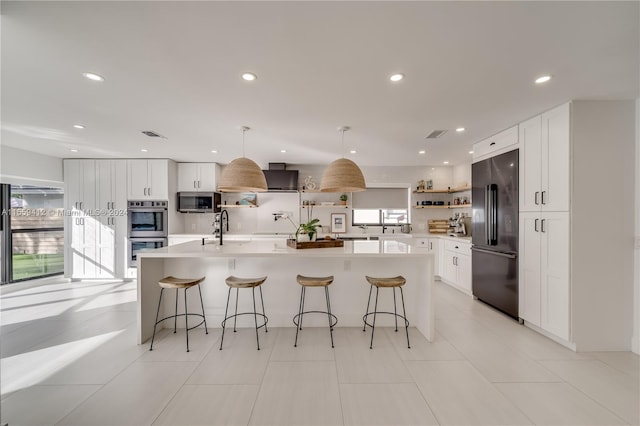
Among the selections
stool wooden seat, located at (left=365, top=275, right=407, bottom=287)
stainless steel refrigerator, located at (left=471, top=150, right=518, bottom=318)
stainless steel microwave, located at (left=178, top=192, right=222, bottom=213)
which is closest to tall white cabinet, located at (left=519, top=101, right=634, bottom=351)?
stainless steel refrigerator, located at (left=471, top=150, right=518, bottom=318)

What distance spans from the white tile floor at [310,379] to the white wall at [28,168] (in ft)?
8.94

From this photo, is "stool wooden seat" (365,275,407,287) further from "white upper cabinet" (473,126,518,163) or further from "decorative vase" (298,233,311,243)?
"white upper cabinet" (473,126,518,163)

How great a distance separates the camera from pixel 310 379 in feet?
6.72

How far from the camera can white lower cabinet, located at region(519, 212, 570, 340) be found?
2598 mm

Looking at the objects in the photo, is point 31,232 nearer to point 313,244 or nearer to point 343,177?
point 313,244

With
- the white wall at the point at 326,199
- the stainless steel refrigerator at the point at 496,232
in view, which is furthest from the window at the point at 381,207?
the stainless steel refrigerator at the point at 496,232

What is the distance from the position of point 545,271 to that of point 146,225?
654cm

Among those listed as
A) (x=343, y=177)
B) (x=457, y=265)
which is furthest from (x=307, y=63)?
(x=457, y=265)

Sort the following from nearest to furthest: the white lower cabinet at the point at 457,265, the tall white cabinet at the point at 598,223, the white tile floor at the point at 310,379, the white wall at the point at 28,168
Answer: the white tile floor at the point at 310,379 → the tall white cabinet at the point at 598,223 → the white wall at the point at 28,168 → the white lower cabinet at the point at 457,265

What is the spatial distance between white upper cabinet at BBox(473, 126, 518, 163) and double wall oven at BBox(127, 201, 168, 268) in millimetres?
5833

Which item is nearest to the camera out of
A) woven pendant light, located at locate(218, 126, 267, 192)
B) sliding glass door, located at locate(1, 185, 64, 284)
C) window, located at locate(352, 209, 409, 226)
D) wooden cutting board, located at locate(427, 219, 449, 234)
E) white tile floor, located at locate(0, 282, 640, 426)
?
white tile floor, located at locate(0, 282, 640, 426)

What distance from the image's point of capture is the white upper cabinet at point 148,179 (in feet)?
16.9

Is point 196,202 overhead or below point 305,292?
overhead

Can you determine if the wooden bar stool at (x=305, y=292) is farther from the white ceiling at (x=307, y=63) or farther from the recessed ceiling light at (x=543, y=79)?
the recessed ceiling light at (x=543, y=79)
